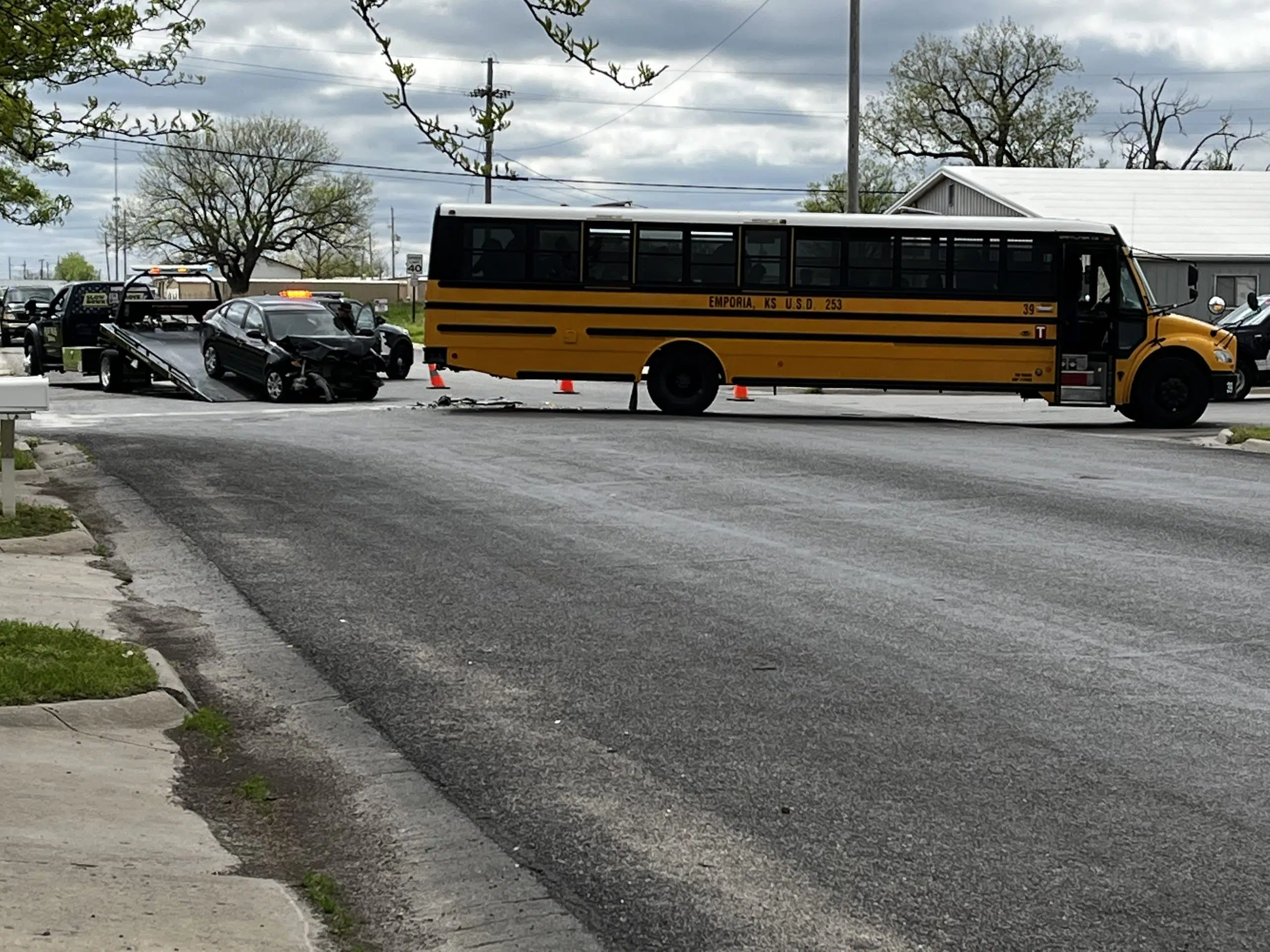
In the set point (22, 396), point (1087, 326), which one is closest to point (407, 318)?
point (1087, 326)

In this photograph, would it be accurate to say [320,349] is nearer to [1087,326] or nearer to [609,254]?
[609,254]

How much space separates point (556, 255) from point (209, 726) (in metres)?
19.4

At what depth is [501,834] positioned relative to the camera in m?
5.91

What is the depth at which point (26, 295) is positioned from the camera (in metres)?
59.9

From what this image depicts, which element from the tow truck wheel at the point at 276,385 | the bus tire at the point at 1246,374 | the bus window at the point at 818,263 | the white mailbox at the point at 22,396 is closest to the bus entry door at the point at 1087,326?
the bus window at the point at 818,263

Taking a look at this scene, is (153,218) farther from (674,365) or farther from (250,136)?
(674,365)

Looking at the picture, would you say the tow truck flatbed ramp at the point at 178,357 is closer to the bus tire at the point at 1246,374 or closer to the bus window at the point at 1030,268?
the bus window at the point at 1030,268

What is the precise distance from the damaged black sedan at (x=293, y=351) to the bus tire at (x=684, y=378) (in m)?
5.01

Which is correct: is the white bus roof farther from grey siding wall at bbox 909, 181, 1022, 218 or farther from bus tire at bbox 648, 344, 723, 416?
grey siding wall at bbox 909, 181, 1022, 218

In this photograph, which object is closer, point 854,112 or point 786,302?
point 786,302

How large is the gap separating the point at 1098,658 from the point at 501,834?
376 cm

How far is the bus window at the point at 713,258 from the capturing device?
2608 cm

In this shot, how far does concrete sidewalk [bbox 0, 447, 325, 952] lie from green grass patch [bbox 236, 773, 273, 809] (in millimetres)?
270

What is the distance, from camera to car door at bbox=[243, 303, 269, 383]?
2777cm
